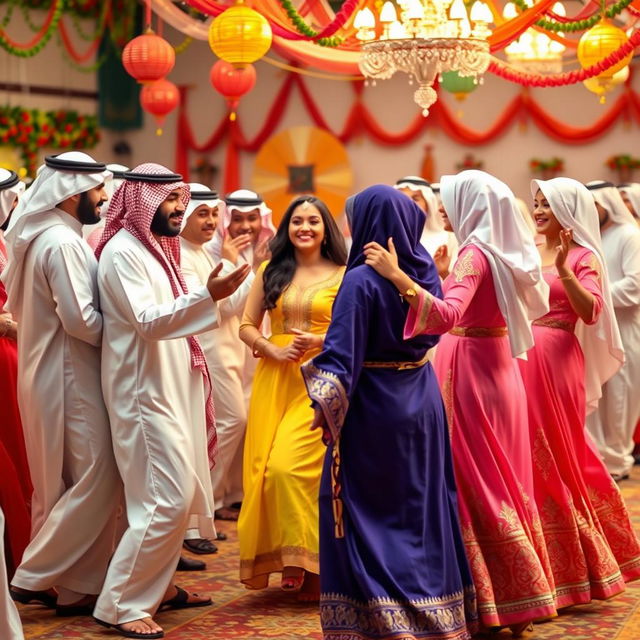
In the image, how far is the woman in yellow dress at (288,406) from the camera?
5.27 metres

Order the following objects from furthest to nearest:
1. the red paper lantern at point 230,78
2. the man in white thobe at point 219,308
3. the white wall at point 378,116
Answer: the white wall at point 378,116 < the red paper lantern at point 230,78 < the man in white thobe at point 219,308

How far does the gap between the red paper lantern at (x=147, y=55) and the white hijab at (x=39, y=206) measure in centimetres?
428

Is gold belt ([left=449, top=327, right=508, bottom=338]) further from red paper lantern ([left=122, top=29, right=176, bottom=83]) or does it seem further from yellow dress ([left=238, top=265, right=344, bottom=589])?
red paper lantern ([left=122, top=29, right=176, bottom=83])

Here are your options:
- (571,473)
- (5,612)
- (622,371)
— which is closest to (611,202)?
(622,371)

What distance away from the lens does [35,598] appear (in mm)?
5133

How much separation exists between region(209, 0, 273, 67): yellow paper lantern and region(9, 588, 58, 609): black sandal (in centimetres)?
428

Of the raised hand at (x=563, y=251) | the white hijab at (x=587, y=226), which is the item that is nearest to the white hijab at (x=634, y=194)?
the white hijab at (x=587, y=226)

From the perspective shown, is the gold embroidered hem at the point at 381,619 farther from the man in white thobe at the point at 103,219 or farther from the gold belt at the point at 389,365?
Answer: the man in white thobe at the point at 103,219

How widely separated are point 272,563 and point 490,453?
1.15m

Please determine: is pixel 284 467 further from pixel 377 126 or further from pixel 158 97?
pixel 377 126

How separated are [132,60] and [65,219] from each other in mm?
4469

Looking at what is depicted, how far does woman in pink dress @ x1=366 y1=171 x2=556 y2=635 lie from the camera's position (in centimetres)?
464

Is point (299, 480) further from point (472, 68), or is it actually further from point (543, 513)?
point (472, 68)

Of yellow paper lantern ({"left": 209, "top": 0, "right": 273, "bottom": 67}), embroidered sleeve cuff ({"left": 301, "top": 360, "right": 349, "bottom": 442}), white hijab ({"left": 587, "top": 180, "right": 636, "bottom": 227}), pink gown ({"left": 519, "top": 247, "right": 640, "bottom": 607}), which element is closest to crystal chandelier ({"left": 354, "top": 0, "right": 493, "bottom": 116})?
yellow paper lantern ({"left": 209, "top": 0, "right": 273, "bottom": 67})
